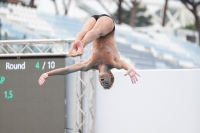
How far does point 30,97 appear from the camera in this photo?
1009cm

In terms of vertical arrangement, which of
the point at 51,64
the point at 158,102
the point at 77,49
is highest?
the point at 51,64

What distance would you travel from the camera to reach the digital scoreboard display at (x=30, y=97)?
996 centimetres

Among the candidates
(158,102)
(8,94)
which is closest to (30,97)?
(8,94)

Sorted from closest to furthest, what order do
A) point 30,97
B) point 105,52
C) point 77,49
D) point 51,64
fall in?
point 77,49, point 105,52, point 51,64, point 30,97

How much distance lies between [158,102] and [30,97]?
2.54 m

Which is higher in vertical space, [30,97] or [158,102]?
[30,97]

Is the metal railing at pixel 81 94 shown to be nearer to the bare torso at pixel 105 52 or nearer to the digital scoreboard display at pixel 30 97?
the digital scoreboard display at pixel 30 97

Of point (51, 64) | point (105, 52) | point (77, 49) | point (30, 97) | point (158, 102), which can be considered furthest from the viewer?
point (30, 97)

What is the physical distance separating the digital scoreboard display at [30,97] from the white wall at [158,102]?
44.9 inches

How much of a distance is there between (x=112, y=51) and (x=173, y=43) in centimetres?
1792

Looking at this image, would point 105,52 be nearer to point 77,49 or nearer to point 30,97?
point 77,49

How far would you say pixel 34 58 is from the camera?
9.98 meters

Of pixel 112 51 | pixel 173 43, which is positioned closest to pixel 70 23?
pixel 173 43

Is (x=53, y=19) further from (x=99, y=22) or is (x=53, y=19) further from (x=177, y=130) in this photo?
(x=99, y=22)
